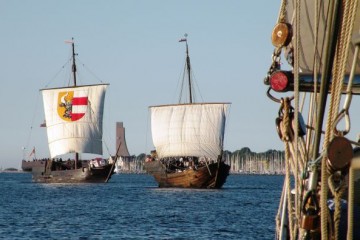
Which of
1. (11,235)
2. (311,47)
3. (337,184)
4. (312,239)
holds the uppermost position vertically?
(311,47)

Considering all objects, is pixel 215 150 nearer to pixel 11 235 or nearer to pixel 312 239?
pixel 11 235

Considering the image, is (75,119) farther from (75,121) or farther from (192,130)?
(192,130)

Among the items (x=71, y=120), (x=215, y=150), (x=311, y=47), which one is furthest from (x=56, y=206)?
(x=311, y=47)

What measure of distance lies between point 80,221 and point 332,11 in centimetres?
4272

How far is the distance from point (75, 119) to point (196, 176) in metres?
24.4

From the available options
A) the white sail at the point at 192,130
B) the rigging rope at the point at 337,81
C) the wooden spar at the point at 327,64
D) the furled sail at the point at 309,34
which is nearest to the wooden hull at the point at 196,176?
the white sail at the point at 192,130

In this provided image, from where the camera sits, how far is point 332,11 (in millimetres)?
8031

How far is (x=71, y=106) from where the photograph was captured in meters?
113

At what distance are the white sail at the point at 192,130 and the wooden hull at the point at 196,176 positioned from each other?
1415 millimetres

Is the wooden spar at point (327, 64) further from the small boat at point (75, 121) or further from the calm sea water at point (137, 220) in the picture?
the small boat at point (75, 121)

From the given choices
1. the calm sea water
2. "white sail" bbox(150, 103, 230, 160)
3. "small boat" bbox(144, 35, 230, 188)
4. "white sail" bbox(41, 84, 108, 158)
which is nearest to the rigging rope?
the calm sea water

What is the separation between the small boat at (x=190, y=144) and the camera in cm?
9475

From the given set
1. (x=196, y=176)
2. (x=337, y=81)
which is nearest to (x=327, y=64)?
(x=337, y=81)

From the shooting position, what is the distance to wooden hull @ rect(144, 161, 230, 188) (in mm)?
93750
